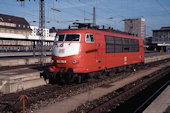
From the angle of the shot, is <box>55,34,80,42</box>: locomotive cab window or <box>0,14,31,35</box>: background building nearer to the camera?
<box>55,34,80,42</box>: locomotive cab window

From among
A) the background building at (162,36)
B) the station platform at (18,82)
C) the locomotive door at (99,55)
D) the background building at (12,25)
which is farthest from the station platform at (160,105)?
the background building at (162,36)

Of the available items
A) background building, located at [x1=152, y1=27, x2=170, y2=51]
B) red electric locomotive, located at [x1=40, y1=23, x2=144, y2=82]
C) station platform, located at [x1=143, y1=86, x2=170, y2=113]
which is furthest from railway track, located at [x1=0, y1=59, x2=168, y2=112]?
background building, located at [x1=152, y1=27, x2=170, y2=51]

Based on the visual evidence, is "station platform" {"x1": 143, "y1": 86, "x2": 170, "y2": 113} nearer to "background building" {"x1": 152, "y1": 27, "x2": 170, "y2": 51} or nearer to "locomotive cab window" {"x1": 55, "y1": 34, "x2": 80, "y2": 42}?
"locomotive cab window" {"x1": 55, "y1": 34, "x2": 80, "y2": 42}

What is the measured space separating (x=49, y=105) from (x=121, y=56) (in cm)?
1011

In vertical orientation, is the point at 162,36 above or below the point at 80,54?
above

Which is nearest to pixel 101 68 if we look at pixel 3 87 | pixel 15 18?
pixel 3 87

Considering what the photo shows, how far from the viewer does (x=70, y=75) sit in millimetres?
11492

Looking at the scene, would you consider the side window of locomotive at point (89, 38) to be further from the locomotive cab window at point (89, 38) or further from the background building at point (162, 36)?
the background building at point (162, 36)

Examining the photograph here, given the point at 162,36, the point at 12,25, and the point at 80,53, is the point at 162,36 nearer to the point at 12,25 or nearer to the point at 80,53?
the point at 12,25

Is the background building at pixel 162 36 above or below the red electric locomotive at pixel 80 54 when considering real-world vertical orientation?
above

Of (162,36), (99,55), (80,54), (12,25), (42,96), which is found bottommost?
(42,96)

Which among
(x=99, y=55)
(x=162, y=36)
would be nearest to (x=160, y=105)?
(x=99, y=55)

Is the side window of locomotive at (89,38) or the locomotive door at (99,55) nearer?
the side window of locomotive at (89,38)

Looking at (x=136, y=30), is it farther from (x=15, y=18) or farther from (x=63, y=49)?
(x=63, y=49)
